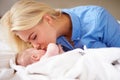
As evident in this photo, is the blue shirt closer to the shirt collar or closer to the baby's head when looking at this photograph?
the shirt collar

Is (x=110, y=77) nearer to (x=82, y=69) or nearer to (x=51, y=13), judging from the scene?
(x=82, y=69)

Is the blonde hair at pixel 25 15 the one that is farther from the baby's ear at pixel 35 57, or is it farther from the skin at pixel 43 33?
Answer: the baby's ear at pixel 35 57

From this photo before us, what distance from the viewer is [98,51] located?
928 millimetres

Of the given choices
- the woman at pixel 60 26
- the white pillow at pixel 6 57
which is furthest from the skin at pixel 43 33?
the white pillow at pixel 6 57

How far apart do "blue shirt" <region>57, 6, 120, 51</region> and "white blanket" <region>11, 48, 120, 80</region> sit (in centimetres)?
28

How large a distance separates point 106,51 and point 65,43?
365 mm

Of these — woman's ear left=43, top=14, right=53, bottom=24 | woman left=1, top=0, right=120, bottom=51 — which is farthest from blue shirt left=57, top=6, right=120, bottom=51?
woman's ear left=43, top=14, right=53, bottom=24

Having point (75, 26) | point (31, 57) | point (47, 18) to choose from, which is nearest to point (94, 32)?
point (75, 26)

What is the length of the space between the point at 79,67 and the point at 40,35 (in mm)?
391

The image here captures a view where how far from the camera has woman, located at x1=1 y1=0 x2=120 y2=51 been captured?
1.16 metres

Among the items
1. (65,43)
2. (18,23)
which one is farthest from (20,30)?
(65,43)

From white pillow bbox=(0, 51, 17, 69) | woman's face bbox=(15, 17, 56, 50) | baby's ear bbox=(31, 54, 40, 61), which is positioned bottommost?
white pillow bbox=(0, 51, 17, 69)

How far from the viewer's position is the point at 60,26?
1.27 meters

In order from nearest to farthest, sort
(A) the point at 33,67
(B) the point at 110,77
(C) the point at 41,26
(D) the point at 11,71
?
(B) the point at 110,77
(A) the point at 33,67
(D) the point at 11,71
(C) the point at 41,26
